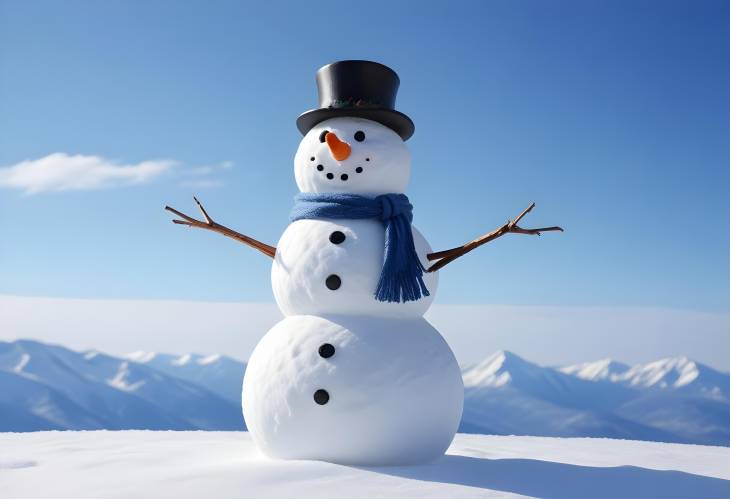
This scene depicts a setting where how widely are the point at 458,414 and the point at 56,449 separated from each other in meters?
3.30

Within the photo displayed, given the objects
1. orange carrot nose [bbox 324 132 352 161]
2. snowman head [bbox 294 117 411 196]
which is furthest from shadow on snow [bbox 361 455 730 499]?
orange carrot nose [bbox 324 132 352 161]

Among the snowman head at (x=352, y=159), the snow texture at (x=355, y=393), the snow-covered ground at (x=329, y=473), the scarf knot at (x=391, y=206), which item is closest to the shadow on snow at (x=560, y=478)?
the snow-covered ground at (x=329, y=473)

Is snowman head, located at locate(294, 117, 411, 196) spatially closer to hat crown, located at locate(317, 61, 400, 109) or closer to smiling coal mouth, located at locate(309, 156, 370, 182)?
smiling coal mouth, located at locate(309, 156, 370, 182)

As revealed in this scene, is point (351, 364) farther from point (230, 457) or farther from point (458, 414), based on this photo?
point (230, 457)

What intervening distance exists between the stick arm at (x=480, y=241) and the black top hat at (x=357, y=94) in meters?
0.95

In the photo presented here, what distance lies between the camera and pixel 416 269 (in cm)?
489

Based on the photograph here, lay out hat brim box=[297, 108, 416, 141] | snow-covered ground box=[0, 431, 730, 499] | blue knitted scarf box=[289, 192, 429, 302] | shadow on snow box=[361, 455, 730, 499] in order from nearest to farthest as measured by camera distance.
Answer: snow-covered ground box=[0, 431, 730, 499] → shadow on snow box=[361, 455, 730, 499] → blue knitted scarf box=[289, 192, 429, 302] → hat brim box=[297, 108, 416, 141]

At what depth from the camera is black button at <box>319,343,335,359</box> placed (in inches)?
181

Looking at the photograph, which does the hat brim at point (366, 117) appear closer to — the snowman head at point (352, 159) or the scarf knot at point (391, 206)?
the snowman head at point (352, 159)

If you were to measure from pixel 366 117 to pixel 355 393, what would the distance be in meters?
1.87

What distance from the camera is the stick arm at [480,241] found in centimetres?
500

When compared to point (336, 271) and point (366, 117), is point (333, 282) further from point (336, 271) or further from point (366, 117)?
point (366, 117)

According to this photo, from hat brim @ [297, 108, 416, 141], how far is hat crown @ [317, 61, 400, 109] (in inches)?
1.7

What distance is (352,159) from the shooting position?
4.99m
